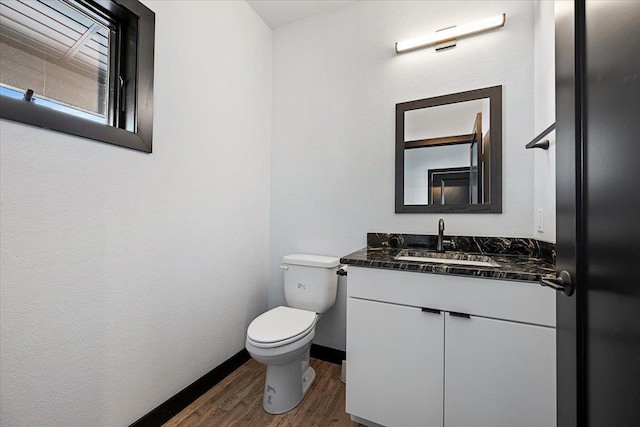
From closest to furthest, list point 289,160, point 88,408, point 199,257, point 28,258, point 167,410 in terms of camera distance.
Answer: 1. point 28,258
2. point 88,408
3. point 167,410
4. point 199,257
5. point 289,160

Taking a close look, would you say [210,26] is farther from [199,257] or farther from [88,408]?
[88,408]

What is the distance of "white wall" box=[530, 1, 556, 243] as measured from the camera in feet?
4.04

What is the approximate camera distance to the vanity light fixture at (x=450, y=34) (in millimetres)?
1518

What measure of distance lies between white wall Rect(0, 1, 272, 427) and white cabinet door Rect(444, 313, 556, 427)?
135 cm

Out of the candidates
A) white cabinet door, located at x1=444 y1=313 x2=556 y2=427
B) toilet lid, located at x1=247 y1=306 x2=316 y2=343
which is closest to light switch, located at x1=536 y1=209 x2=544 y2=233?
white cabinet door, located at x1=444 y1=313 x2=556 y2=427

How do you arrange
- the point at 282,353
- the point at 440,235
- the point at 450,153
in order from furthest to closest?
the point at 450,153
the point at 440,235
the point at 282,353

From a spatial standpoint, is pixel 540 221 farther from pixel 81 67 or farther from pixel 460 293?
pixel 81 67

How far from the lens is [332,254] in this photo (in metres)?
1.96

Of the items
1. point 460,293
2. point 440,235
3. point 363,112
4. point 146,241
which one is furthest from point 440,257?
point 146,241

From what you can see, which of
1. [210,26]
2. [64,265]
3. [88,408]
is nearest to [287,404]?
[88,408]

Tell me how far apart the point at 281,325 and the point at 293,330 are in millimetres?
94

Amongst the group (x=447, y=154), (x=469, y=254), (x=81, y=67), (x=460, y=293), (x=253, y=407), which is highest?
(x=81, y=67)

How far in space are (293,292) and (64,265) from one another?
1.20 metres

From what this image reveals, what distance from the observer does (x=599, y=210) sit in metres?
0.54
